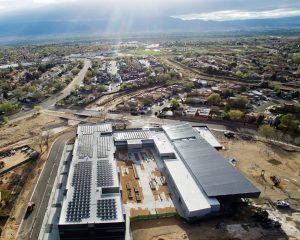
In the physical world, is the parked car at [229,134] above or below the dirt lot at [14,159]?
below

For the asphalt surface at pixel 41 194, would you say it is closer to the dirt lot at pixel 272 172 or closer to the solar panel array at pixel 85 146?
→ the solar panel array at pixel 85 146

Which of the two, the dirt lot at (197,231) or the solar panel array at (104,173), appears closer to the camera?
the dirt lot at (197,231)

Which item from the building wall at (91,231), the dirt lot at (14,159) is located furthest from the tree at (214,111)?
the building wall at (91,231)

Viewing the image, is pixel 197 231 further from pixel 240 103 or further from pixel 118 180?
pixel 240 103

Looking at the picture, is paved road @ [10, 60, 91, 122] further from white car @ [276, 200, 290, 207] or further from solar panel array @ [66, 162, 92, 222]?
white car @ [276, 200, 290, 207]

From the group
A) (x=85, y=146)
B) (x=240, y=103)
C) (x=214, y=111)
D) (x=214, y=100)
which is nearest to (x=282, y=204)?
(x=85, y=146)

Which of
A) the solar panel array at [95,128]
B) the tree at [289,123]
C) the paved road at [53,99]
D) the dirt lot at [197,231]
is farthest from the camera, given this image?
the paved road at [53,99]

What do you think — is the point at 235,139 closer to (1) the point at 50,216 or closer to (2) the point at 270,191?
(2) the point at 270,191
